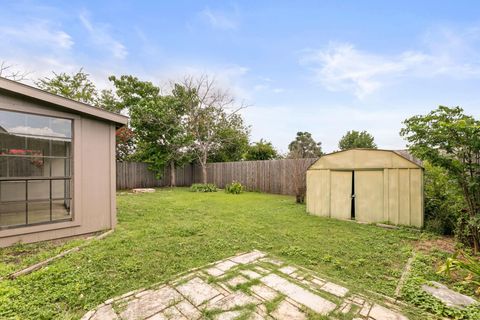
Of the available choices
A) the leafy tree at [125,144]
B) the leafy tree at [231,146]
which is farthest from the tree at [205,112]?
the leafy tree at [125,144]

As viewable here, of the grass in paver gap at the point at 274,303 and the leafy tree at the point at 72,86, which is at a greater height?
the leafy tree at the point at 72,86

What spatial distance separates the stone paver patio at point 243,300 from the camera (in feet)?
5.85

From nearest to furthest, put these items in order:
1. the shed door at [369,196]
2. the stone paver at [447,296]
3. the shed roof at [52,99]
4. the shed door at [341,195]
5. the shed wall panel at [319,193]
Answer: the stone paver at [447,296], the shed roof at [52,99], the shed door at [369,196], the shed door at [341,195], the shed wall panel at [319,193]

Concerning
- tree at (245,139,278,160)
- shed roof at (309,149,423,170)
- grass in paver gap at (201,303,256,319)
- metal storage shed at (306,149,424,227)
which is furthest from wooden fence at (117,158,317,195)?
grass in paver gap at (201,303,256,319)

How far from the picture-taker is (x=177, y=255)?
3080 millimetres

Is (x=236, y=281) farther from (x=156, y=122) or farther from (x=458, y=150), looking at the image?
(x=156, y=122)

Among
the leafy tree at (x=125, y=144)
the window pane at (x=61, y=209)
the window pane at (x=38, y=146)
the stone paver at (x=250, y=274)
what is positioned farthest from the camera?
the leafy tree at (x=125, y=144)

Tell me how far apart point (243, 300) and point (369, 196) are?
4528 mm

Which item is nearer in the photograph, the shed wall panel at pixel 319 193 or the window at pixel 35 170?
the window at pixel 35 170

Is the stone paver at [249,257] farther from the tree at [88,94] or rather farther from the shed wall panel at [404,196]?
the tree at [88,94]

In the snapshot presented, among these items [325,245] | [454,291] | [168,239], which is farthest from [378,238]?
[168,239]

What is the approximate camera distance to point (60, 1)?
5906mm

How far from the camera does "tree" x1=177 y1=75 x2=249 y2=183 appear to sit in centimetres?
1373

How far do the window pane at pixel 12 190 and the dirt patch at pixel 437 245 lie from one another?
7141 mm
